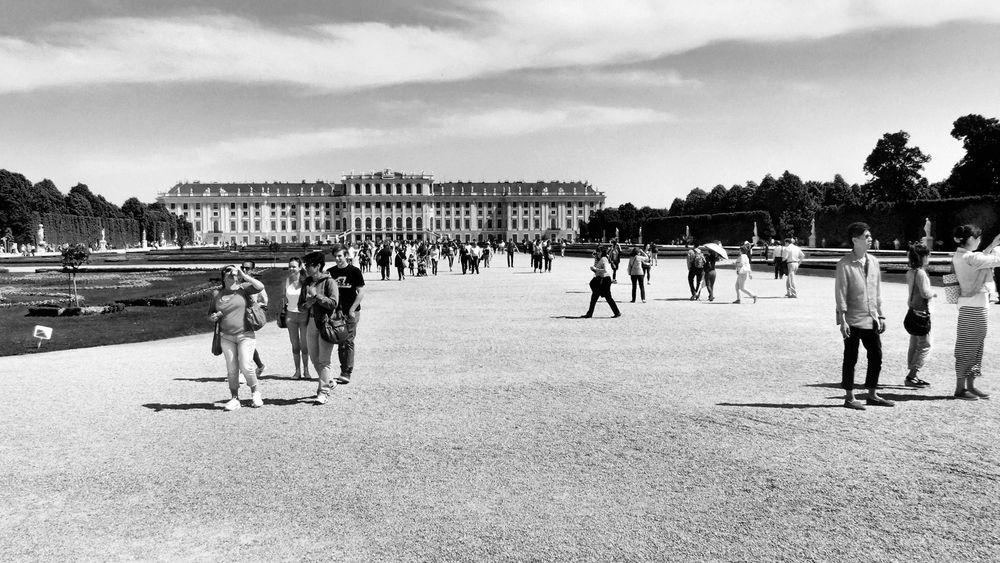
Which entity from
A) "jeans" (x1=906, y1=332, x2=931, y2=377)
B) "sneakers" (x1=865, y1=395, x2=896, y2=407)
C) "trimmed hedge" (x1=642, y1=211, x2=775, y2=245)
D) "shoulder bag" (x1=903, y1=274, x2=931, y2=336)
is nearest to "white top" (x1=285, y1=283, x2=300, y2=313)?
"sneakers" (x1=865, y1=395, x2=896, y2=407)

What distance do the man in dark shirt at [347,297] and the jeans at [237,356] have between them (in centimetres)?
107

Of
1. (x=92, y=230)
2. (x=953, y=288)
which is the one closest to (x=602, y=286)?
(x=953, y=288)

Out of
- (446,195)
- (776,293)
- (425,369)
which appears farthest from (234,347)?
(446,195)

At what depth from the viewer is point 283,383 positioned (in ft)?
28.3

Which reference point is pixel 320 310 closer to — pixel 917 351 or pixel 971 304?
pixel 917 351

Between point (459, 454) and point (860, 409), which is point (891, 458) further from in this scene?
point (459, 454)

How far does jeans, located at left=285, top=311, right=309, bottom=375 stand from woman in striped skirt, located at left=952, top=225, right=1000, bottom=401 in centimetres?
655

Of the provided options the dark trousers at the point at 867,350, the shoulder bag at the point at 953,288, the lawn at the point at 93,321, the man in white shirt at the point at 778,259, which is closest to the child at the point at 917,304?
the shoulder bag at the point at 953,288

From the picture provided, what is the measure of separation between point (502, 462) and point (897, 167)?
70.3 m

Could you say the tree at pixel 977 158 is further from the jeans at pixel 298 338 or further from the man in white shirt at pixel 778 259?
the jeans at pixel 298 338

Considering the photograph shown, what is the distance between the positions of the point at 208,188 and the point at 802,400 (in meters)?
165

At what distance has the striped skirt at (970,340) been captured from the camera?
287 inches

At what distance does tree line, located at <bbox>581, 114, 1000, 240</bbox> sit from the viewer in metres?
55.1

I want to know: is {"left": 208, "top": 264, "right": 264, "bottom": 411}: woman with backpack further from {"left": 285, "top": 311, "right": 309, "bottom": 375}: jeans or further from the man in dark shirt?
{"left": 285, "top": 311, "right": 309, "bottom": 375}: jeans
